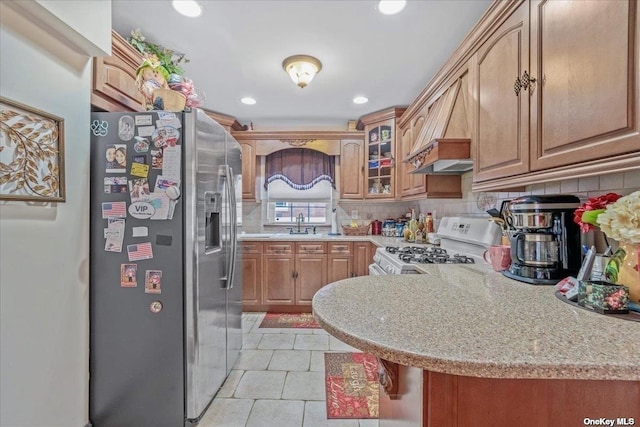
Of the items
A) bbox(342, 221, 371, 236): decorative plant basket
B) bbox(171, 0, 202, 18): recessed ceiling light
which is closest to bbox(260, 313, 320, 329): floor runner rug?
bbox(342, 221, 371, 236): decorative plant basket

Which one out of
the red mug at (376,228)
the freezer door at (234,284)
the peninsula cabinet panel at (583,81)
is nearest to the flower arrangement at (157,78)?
the freezer door at (234,284)

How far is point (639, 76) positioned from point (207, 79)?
292cm

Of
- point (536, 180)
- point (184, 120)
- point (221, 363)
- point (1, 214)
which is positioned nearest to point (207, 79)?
point (184, 120)

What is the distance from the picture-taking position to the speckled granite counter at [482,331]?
22.5 inches

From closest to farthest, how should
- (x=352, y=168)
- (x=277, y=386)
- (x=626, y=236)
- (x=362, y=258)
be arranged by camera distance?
(x=626, y=236) < (x=277, y=386) < (x=362, y=258) < (x=352, y=168)

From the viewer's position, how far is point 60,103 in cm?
143

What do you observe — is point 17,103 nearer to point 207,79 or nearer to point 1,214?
point 1,214

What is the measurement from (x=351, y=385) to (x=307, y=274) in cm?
160

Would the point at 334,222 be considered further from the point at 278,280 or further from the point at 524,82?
the point at 524,82

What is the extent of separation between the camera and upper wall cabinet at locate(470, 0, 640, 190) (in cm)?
87

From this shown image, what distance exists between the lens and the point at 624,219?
0.86m

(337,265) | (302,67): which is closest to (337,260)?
(337,265)

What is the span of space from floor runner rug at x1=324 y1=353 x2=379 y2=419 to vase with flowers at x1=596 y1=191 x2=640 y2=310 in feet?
4.23

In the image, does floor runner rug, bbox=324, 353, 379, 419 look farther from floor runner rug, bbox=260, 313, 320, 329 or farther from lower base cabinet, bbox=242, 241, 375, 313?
lower base cabinet, bbox=242, 241, 375, 313
